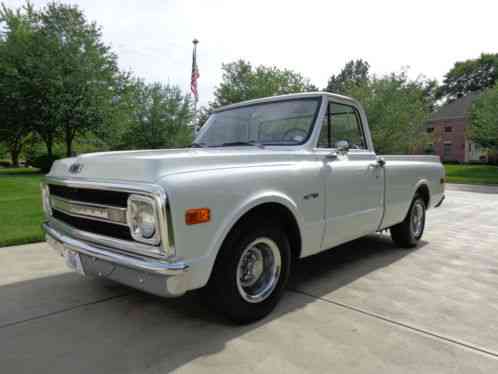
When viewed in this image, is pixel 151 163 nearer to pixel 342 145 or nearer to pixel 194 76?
pixel 342 145

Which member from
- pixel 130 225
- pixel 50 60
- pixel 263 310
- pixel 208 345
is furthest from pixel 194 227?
pixel 50 60

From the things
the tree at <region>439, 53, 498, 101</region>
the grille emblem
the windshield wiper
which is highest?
the tree at <region>439, 53, 498, 101</region>

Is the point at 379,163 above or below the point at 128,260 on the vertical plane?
above

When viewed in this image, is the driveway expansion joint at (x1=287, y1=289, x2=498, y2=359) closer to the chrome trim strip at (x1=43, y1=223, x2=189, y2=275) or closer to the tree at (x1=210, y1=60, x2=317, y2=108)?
the chrome trim strip at (x1=43, y1=223, x2=189, y2=275)

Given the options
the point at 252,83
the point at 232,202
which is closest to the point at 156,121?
the point at 252,83

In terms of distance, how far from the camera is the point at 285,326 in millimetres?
2775

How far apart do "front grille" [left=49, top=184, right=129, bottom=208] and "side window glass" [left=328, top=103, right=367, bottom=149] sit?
2.29 m

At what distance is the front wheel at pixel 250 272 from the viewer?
8.32ft

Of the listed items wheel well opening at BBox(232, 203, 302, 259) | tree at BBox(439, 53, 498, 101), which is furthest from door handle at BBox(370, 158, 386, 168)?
tree at BBox(439, 53, 498, 101)

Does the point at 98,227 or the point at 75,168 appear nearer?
Result: the point at 98,227

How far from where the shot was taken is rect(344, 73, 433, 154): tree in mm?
22047

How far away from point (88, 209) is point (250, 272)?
4.45ft

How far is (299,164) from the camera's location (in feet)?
10.4

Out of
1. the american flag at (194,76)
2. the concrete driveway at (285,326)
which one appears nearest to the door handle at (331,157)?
the concrete driveway at (285,326)
